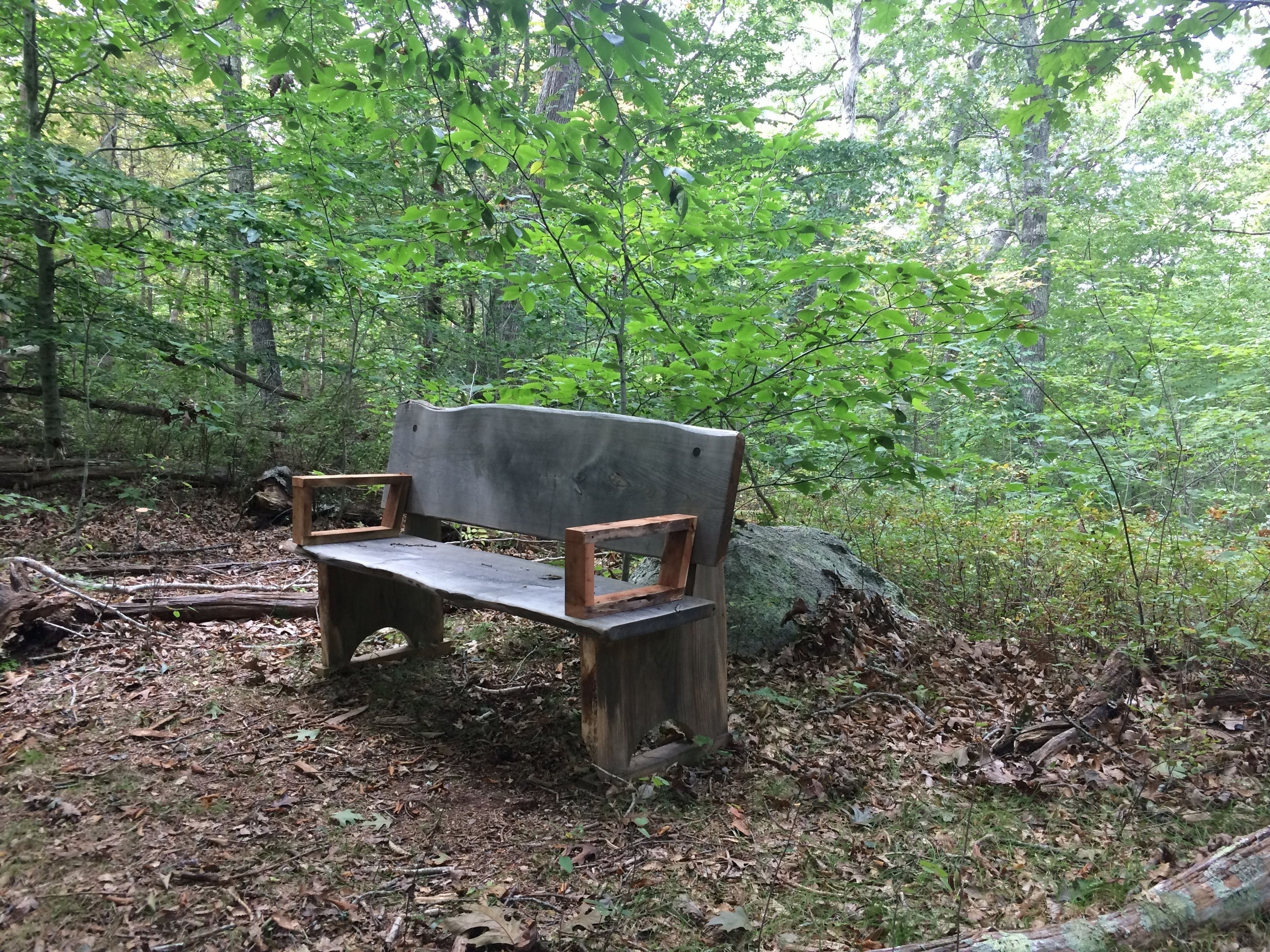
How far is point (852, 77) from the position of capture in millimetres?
14906

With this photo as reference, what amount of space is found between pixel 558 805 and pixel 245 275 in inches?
213

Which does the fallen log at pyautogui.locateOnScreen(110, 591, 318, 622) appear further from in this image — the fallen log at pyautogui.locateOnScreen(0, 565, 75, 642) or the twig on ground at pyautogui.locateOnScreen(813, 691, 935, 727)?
the twig on ground at pyautogui.locateOnScreen(813, 691, 935, 727)

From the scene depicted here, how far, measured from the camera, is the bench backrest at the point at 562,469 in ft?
8.22

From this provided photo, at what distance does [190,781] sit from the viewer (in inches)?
94.0

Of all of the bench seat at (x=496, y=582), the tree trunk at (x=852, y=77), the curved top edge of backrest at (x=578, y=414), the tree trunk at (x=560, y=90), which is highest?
the tree trunk at (x=852, y=77)

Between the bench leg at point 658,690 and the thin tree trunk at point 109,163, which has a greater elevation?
the thin tree trunk at point 109,163

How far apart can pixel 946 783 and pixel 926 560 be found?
2.86m

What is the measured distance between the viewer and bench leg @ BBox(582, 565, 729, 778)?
231 cm

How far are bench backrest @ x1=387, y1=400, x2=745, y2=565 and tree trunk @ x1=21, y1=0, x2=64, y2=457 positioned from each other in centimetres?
373

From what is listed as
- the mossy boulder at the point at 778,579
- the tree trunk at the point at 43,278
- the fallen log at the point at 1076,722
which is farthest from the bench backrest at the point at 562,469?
the tree trunk at the point at 43,278

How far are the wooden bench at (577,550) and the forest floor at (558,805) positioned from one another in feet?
0.76

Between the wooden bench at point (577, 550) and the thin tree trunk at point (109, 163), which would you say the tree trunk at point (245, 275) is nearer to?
the thin tree trunk at point (109, 163)

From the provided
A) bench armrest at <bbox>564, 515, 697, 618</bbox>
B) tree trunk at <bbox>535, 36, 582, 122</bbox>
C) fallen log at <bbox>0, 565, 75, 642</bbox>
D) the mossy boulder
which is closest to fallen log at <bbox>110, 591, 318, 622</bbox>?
fallen log at <bbox>0, 565, 75, 642</bbox>

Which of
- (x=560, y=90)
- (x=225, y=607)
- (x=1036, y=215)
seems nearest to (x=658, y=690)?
(x=225, y=607)
